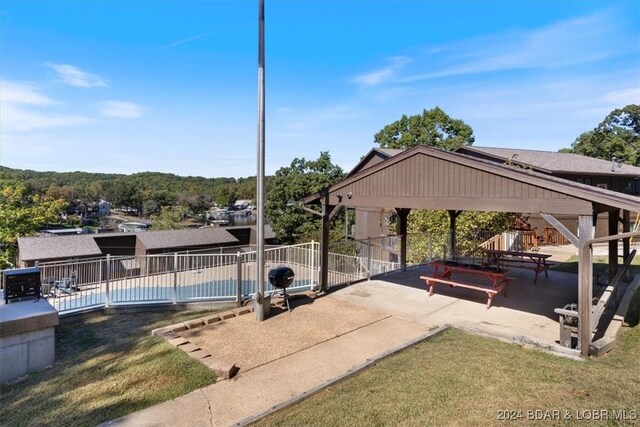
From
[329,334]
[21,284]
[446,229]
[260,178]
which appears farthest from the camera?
[446,229]

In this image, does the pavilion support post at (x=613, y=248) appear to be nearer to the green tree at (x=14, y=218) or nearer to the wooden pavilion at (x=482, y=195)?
the wooden pavilion at (x=482, y=195)

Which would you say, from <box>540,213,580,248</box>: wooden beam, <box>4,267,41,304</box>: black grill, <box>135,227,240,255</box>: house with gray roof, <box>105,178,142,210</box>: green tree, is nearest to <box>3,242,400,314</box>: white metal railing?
<box>4,267,41,304</box>: black grill

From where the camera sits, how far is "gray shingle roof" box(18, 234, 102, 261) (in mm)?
21188

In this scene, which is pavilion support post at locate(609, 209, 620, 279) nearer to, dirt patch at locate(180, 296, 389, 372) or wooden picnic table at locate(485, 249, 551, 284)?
wooden picnic table at locate(485, 249, 551, 284)

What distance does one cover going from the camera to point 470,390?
413 cm

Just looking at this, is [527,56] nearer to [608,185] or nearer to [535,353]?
[608,185]

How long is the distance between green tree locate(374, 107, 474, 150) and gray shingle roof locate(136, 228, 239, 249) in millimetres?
19769

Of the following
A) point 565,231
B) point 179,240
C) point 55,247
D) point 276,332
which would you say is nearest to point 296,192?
point 179,240

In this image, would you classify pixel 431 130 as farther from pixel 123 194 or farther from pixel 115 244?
pixel 123 194

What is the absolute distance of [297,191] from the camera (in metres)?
35.3

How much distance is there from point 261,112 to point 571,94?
2132 cm

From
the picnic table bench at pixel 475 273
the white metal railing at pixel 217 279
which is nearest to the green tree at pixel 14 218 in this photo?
the white metal railing at pixel 217 279

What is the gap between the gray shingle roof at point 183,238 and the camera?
25844 millimetres

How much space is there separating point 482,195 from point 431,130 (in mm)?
31784
